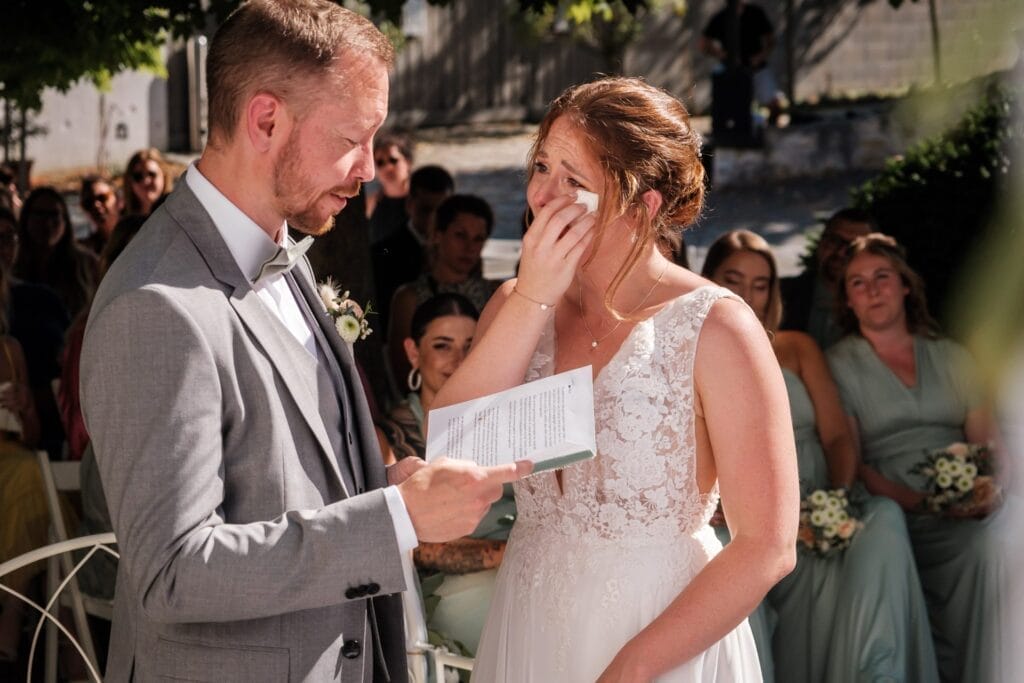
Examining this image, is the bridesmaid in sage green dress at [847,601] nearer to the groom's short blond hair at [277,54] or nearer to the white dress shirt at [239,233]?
the white dress shirt at [239,233]

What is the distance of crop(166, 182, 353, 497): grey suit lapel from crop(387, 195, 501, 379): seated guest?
14.0ft

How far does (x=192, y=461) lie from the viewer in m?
1.86

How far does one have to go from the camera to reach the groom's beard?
209 centimetres

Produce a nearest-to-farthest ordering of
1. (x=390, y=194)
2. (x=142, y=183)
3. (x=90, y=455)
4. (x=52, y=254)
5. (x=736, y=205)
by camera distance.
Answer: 1. (x=90, y=455)
2. (x=52, y=254)
3. (x=142, y=183)
4. (x=390, y=194)
5. (x=736, y=205)

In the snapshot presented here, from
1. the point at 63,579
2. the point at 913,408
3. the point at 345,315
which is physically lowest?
the point at 63,579

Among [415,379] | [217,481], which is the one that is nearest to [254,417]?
[217,481]

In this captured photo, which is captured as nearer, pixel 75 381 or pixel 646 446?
pixel 646 446

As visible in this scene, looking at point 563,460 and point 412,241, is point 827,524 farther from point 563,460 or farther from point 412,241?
point 412,241

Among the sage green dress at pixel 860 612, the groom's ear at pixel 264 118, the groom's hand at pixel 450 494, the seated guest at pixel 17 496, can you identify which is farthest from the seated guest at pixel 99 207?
the groom's hand at pixel 450 494

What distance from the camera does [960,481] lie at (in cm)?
507

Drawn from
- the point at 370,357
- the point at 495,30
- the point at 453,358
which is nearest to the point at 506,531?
the point at 453,358

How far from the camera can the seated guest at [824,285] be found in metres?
6.34

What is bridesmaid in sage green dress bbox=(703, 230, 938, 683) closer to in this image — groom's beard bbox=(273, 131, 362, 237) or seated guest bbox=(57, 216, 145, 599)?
seated guest bbox=(57, 216, 145, 599)

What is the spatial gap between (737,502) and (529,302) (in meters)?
0.54
